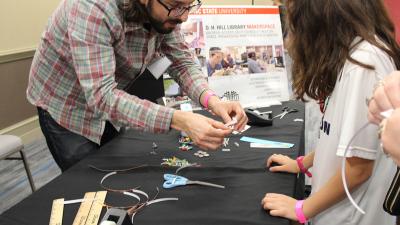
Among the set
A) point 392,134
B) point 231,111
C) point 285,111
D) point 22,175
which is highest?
point 392,134

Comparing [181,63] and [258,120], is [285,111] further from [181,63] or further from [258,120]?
[181,63]

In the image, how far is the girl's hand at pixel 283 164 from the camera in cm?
117

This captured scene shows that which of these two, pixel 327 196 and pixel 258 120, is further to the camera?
pixel 258 120

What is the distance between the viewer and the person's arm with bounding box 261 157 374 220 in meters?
0.95

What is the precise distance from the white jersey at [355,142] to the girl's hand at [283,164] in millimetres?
62

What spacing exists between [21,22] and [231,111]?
301 cm

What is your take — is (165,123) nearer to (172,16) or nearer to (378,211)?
(172,16)

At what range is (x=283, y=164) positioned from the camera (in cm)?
120

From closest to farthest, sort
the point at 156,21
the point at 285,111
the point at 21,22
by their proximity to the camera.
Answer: the point at 156,21 < the point at 285,111 < the point at 21,22

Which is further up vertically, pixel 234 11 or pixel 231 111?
pixel 234 11

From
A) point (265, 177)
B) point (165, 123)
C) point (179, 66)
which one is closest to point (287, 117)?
point (179, 66)

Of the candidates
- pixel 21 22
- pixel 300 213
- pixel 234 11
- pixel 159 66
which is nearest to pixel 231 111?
pixel 159 66

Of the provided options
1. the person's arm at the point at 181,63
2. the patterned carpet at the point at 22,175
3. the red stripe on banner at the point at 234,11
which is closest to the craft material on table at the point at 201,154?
the person's arm at the point at 181,63

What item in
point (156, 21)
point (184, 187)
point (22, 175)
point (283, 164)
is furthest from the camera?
point (22, 175)
